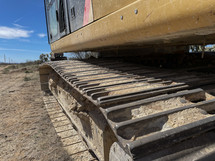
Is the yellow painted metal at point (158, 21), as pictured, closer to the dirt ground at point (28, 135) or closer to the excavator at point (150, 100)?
the excavator at point (150, 100)

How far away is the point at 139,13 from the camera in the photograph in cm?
147

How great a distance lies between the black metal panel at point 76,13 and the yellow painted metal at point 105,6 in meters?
0.52

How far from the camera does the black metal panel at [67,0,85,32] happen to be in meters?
2.68

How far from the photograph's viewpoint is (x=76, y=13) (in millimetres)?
2916

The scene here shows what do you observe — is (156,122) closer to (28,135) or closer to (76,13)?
(76,13)

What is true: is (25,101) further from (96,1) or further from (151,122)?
(151,122)

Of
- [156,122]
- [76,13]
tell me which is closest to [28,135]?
[76,13]

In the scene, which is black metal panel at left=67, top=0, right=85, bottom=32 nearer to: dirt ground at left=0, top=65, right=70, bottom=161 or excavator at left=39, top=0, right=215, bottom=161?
excavator at left=39, top=0, right=215, bottom=161

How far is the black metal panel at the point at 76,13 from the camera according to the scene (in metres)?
2.68

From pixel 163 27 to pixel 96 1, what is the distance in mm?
1069

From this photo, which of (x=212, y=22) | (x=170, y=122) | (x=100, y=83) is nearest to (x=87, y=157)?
(x=100, y=83)

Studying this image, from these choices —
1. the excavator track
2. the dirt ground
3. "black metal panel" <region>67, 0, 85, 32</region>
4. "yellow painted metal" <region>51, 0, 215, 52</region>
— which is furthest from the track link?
"black metal panel" <region>67, 0, 85, 32</region>

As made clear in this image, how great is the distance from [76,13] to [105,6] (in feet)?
3.56

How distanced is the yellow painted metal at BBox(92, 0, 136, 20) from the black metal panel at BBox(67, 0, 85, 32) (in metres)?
0.52
